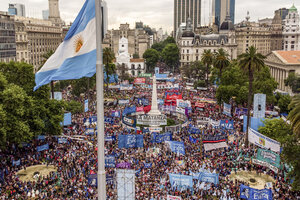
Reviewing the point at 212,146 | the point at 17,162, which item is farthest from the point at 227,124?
the point at 17,162

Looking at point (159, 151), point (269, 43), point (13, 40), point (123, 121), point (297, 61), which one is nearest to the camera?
point (159, 151)

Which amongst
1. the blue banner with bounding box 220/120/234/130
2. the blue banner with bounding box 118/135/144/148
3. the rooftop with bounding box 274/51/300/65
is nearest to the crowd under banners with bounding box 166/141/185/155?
the blue banner with bounding box 118/135/144/148

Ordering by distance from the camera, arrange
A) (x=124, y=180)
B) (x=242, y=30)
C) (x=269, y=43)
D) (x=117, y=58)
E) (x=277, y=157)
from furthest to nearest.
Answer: (x=269, y=43)
(x=242, y=30)
(x=117, y=58)
(x=277, y=157)
(x=124, y=180)

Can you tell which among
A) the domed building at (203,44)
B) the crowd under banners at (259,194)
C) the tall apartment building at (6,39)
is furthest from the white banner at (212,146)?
the domed building at (203,44)

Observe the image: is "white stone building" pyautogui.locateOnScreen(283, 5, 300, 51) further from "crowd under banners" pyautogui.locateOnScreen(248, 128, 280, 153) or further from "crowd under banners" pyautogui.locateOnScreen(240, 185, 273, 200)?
"crowd under banners" pyautogui.locateOnScreen(240, 185, 273, 200)

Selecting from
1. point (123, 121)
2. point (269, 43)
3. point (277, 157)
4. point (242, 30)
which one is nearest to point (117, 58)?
point (242, 30)

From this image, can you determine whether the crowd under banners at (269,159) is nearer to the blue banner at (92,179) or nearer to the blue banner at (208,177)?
the blue banner at (208,177)

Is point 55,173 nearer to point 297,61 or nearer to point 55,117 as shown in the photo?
point 55,117
